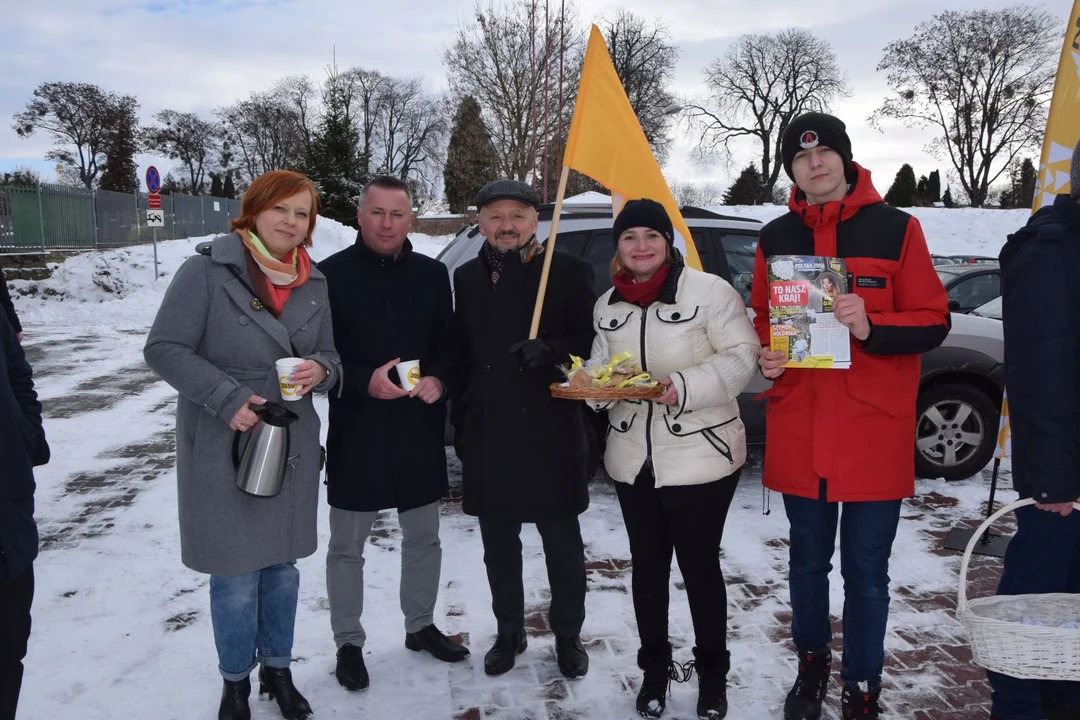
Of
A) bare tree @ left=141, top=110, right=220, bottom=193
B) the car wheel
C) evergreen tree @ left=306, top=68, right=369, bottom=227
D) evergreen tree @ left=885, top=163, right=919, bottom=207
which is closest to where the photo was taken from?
the car wheel

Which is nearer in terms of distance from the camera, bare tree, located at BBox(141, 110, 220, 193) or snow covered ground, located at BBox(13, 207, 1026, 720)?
snow covered ground, located at BBox(13, 207, 1026, 720)

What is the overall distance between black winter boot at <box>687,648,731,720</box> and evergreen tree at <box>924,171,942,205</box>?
49122mm

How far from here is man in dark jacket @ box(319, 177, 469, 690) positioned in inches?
131

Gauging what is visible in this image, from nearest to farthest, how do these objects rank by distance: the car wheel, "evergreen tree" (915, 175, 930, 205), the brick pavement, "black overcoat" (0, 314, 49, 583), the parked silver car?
"black overcoat" (0, 314, 49, 583) → the brick pavement → the parked silver car → the car wheel → "evergreen tree" (915, 175, 930, 205)

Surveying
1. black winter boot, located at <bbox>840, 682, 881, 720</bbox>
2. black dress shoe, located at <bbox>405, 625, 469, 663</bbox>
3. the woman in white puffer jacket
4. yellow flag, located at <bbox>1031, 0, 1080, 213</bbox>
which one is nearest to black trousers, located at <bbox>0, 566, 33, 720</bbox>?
black dress shoe, located at <bbox>405, 625, 469, 663</bbox>

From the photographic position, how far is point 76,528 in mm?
5219

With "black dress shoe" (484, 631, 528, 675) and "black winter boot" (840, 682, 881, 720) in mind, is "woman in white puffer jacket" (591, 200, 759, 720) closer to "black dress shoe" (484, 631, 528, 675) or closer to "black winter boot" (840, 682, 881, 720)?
"black winter boot" (840, 682, 881, 720)

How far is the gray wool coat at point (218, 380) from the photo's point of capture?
2.83m

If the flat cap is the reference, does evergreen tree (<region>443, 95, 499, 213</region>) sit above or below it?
above

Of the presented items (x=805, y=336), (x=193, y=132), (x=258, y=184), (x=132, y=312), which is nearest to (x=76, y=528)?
(x=258, y=184)

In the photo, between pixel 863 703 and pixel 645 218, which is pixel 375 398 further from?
pixel 863 703

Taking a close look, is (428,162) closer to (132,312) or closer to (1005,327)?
(132,312)

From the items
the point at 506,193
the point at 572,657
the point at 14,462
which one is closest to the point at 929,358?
the point at 572,657

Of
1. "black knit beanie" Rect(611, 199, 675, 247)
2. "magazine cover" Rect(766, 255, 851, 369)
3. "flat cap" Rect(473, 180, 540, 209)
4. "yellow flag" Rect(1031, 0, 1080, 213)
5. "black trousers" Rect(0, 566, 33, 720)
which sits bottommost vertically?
"black trousers" Rect(0, 566, 33, 720)
